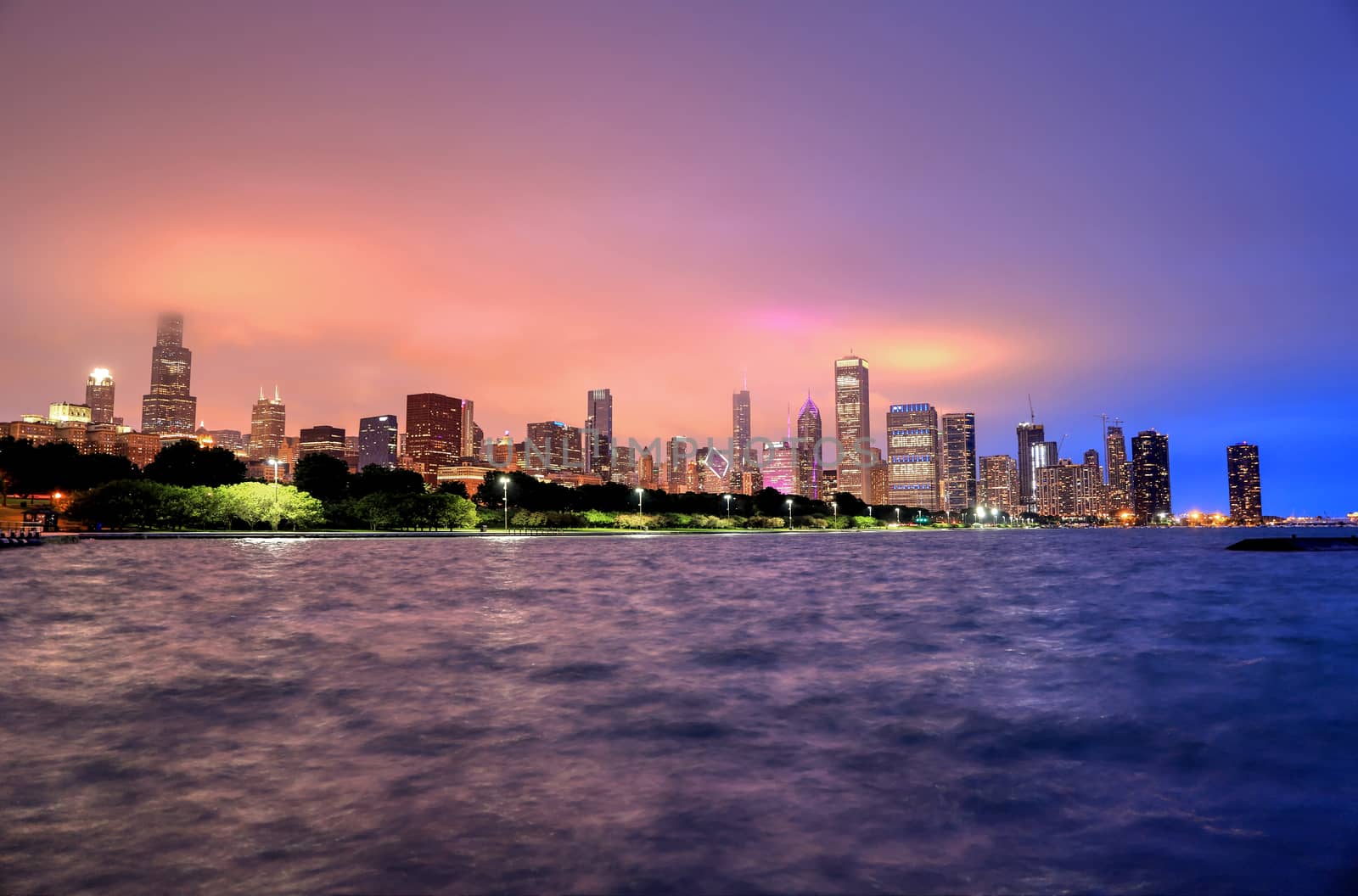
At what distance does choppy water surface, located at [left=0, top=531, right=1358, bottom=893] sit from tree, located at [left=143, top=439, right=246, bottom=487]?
485 ft

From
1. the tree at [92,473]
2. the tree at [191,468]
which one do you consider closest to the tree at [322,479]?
the tree at [191,468]

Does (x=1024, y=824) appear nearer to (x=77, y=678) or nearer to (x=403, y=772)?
(x=403, y=772)

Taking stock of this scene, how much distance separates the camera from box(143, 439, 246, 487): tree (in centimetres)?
16012

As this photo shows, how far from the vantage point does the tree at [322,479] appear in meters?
174

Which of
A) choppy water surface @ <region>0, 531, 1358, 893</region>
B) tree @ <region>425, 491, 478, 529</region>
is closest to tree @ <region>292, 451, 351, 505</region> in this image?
tree @ <region>425, 491, 478, 529</region>

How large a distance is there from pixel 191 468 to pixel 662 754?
581 ft

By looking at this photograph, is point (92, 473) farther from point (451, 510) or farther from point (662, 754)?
point (662, 754)

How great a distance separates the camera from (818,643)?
88.5ft

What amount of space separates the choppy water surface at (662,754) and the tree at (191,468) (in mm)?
147965

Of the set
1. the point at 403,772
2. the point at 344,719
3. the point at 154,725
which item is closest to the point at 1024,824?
the point at 403,772

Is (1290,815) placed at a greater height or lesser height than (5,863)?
lesser

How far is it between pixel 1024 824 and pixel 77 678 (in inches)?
780

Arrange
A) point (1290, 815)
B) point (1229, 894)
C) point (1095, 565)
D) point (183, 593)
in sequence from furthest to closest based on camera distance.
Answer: point (1095, 565) → point (183, 593) → point (1290, 815) → point (1229, 894)

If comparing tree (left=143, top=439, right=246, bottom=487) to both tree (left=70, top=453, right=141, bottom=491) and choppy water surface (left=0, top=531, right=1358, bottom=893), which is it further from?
choppy water surface (left=0, top=531, right=1358, bottom=893)
